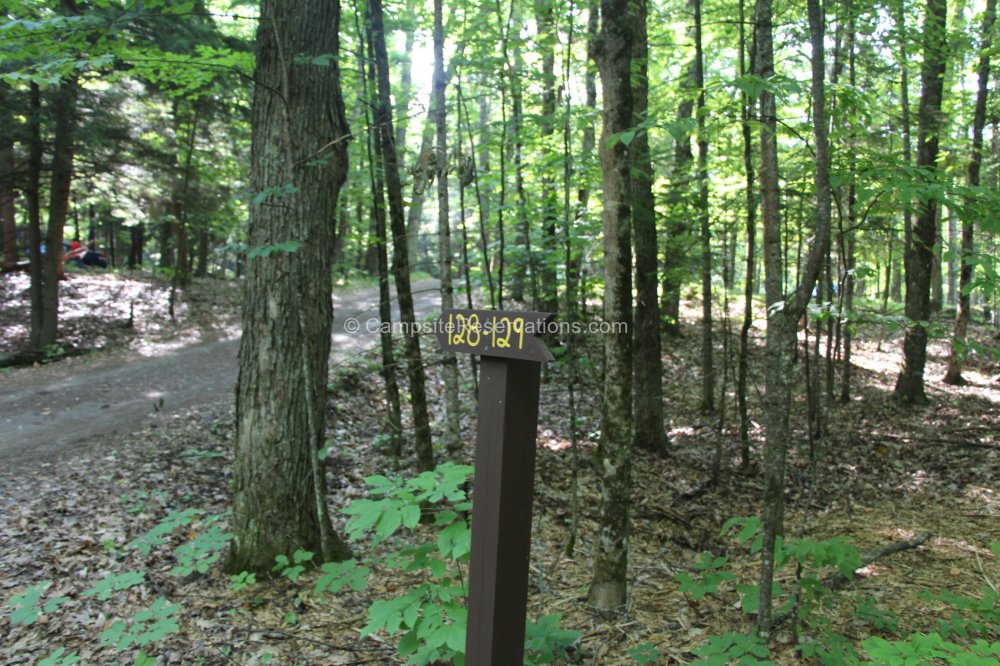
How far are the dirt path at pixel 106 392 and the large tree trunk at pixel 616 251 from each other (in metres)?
2.55

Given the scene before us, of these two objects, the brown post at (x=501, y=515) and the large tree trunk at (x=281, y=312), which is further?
the large tree trunk at (x=281, y=312)

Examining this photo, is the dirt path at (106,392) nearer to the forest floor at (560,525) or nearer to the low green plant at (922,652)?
the forest floor at (560,525)

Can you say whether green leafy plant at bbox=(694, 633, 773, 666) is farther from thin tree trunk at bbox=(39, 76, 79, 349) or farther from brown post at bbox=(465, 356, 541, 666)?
thin tree trunk at bbox=(39, 76, 79, 349)

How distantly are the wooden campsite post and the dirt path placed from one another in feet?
11.1

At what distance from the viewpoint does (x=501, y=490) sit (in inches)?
107

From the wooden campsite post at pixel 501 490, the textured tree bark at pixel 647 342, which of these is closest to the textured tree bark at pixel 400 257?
the textured tree bark at pixel 647 342

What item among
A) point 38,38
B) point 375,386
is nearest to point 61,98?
point 375,386

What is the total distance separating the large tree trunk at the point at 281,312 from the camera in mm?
5027

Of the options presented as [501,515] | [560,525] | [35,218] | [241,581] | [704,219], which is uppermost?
[35,218]

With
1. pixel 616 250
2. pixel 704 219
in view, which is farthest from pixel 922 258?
pixel 616 250

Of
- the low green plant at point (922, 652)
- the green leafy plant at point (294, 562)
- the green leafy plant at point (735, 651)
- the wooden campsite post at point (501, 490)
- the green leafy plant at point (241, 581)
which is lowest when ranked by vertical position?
the green leafy plant at point (241, 581)

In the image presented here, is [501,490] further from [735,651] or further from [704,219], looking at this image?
[704,219]

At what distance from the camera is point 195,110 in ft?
42.4

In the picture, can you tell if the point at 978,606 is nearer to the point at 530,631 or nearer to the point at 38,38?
the point at 530,631
